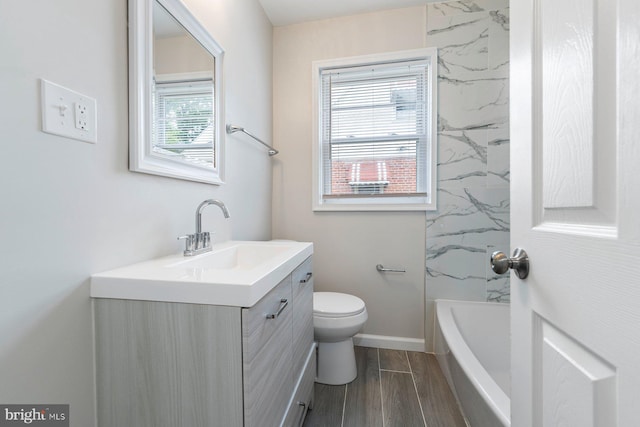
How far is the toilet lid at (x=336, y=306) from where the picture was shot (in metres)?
1.56

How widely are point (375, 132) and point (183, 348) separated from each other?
1937 millimetres

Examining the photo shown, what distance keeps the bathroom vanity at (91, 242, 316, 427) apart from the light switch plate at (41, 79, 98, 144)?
0.39 metres

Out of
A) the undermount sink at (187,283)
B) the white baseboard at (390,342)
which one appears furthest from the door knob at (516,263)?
the white baseboard at (390,342)

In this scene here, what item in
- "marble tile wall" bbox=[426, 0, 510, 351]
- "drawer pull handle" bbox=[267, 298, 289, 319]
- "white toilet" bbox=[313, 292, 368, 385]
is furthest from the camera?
"marble tile wall" bbox=[426, 0, 510, 351]

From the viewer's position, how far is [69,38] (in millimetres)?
710

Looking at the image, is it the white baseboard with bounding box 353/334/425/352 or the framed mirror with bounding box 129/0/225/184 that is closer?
the framed mirror with bounding box 129/0/225/184

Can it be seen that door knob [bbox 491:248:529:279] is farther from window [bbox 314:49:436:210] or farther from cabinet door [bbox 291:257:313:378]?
window [bbox 314:49:436:210]

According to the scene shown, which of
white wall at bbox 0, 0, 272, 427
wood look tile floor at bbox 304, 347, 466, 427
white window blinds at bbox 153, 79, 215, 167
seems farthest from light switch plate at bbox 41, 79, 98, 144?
wood look tile floor at bbox 304, 347, 466, 427

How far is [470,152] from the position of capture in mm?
1948

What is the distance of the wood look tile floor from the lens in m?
1.35

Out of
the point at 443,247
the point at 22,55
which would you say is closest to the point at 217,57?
the point at 22,55

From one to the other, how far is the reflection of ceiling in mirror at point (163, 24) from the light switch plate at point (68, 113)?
44 cm

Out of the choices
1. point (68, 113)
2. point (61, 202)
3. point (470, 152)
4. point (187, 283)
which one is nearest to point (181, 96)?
point (68, 113)

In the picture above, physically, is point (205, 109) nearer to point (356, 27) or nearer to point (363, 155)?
point (363, 155)
